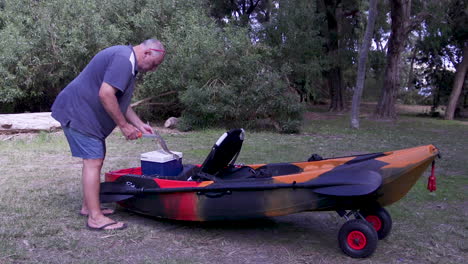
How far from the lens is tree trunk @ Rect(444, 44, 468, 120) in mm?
18859

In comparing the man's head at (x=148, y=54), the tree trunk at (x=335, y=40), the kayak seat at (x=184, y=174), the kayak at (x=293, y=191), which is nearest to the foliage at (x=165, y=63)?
the kayak seat at (x=184, y=174)

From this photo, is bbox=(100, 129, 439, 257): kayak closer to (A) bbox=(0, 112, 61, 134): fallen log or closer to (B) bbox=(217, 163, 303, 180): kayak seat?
(B) bbox=(217, 163, 303, 180): kayak seat

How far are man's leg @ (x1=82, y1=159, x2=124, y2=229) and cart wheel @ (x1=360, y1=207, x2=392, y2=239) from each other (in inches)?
86.0

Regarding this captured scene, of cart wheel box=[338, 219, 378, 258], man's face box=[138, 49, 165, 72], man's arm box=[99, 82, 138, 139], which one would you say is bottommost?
cart wheel box=[338, 219, 378, 258]

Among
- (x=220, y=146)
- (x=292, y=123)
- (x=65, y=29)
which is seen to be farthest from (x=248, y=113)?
(x=220, y=146)

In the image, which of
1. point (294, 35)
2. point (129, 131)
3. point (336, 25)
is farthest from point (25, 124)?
point (336, 25)

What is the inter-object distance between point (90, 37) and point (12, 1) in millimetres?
2998

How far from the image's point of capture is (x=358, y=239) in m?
3.47

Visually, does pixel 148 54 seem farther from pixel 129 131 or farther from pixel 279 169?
pixel 279 169

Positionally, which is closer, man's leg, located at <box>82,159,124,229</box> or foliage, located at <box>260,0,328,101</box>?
man's leg, located at <box>82,159,124,229</box>

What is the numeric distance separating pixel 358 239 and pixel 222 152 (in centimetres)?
143

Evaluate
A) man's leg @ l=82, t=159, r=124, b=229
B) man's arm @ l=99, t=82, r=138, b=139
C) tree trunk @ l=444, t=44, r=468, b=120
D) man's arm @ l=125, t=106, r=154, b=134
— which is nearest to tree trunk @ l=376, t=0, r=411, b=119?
tree trunk @ l=444, t=44, r=468, b=120

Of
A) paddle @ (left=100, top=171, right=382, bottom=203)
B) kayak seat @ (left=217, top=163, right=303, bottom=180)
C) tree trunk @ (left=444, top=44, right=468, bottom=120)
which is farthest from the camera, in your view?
tree trunk @ (left=444, top=44, right=468, bottom=120)

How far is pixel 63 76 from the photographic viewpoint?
13.2m
